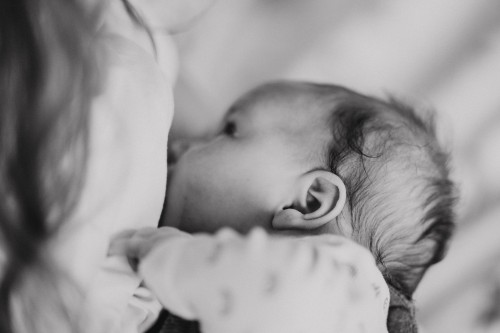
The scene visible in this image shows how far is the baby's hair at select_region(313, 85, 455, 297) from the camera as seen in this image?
2.16ft

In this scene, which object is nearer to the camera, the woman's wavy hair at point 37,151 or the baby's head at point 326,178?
the woman's wavy hair at point 37,151

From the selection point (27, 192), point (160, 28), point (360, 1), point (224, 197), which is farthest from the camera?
point (360, 1)

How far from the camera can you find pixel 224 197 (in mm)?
671

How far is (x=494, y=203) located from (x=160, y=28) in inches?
22.6

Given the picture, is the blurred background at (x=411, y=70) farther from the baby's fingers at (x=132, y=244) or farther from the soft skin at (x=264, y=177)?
the baby's fingers at (x=132, y=244)

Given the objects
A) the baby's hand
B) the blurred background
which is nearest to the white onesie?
the baby's hand

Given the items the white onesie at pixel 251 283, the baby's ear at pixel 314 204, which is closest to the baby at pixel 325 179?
the baby's ear at pixel 314 204

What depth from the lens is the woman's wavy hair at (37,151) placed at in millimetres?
460

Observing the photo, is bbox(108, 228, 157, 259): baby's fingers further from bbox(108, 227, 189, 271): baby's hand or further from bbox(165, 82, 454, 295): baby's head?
bbox(165, 82, 454, 295): baby's head

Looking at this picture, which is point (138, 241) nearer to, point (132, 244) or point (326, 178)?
point (132, 244)

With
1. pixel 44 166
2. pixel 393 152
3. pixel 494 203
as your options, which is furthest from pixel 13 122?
pixel 494 203

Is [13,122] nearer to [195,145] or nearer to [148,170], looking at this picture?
[148,170]

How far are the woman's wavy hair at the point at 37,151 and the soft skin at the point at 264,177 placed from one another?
22cm

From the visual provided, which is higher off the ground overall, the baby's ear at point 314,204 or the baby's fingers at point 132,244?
the baby's ear at point 314,204
